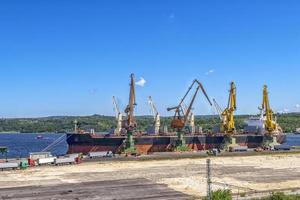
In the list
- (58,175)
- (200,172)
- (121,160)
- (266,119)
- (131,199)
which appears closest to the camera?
(131,199)

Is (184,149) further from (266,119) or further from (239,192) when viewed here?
(239,192)

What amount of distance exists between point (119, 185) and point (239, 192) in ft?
50.4

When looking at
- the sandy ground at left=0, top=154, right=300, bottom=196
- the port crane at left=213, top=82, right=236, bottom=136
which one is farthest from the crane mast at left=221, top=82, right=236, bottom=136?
the sandy ground at left=0, top=154, right=300, bottom=196

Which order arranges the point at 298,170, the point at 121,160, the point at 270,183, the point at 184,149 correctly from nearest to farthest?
the point at 270,183
the point at 298,170
the point at 121,160
the point at 184,149

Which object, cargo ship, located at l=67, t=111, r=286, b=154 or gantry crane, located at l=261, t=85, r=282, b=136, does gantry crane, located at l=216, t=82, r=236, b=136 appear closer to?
cargo ship, located at l=67, t=111, r=286, b=154

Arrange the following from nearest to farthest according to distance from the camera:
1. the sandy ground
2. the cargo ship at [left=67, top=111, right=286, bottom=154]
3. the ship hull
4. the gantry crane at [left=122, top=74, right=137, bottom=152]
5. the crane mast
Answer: the sandy ground
the gantry crane at [left=122, top=74, right=137, bottom=152]
the ship hull
the cargo ship at [left=67, top=111, right=286, bottom=154]
the crane mast

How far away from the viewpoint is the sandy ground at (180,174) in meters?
62.6

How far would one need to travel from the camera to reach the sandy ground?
62.6 m

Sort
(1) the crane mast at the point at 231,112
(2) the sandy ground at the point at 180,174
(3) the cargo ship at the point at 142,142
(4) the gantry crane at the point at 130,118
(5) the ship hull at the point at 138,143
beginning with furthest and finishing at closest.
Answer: (1) the crane mast at the point at 231,112 → (3) the cargo ship at the point at 142,142 → (5) the ship hull at the point at 138,143 → (4) the gantry crane at the point at 130,118 → (2) the sandy ground at the point at 180,174

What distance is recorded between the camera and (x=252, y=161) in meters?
97.6

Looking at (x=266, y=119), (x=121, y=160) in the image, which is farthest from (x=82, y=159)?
(x=266, y=119)

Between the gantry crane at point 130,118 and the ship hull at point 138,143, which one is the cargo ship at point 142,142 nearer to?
the ship hull at point 138,143

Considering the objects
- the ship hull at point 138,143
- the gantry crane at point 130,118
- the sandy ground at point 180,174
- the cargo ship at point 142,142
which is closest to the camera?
the sandy ground at point 180,174

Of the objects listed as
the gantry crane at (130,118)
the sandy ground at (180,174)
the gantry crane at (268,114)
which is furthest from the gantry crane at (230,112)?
the sandy ground at (180,174)
